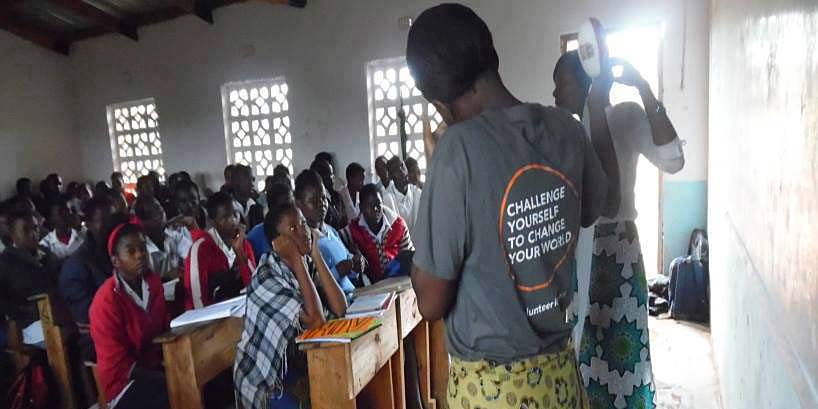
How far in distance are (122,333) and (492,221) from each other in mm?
2042

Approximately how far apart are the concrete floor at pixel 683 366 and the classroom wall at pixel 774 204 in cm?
70

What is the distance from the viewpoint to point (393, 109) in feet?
21.0

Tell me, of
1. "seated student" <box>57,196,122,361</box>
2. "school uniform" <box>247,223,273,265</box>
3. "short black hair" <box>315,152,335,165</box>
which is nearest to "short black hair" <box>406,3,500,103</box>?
"school uniform" <box>247,223,273,265</box>

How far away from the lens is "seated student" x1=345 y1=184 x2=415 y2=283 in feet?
10.8

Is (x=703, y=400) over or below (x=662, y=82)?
below

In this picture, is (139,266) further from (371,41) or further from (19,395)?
(371,41)

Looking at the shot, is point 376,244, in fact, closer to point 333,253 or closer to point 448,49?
point 333,253

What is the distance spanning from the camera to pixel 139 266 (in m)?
2.34

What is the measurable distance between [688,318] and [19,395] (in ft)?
15.0

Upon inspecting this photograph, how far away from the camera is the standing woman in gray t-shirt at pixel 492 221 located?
2.74ft

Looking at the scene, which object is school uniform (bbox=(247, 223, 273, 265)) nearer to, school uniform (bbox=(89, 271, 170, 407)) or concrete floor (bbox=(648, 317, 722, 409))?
school uniform (bbox=(89, 271, 170, 407))

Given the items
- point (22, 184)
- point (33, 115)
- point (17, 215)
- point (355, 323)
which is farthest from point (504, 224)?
point (33, 115)

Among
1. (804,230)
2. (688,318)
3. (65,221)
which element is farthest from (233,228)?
(688,318)

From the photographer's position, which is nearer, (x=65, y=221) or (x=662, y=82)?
(x=65, y=221)
